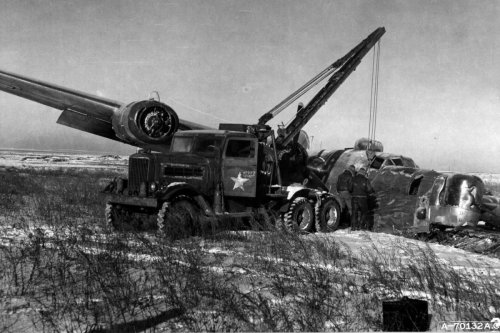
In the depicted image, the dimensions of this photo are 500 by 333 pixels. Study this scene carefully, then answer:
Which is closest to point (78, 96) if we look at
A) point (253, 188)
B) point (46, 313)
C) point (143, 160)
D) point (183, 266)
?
point (143, 160)

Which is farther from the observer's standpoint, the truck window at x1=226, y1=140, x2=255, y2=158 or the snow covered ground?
the snow covered ground

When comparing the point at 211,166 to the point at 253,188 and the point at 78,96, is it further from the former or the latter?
the point at 78,96

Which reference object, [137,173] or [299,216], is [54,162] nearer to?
[137,173]

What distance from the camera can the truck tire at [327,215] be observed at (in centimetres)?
1220

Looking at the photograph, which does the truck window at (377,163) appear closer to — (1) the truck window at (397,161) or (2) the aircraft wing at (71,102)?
(1) the truck window at (397,161)

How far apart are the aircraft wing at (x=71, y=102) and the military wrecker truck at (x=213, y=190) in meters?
4.55

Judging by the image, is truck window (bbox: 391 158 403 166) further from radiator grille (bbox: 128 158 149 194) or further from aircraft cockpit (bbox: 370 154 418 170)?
radiator grille (bbox: 128 158 149 194)

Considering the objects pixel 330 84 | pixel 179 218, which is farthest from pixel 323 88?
pixel 179 218

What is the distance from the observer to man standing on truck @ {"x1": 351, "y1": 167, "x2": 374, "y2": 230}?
42.0 feet

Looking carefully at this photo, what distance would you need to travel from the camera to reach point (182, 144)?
11.2m

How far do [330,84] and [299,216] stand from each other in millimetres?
6220

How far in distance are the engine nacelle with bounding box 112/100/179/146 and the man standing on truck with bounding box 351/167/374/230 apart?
5.53 metres

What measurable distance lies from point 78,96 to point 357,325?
12.1 m

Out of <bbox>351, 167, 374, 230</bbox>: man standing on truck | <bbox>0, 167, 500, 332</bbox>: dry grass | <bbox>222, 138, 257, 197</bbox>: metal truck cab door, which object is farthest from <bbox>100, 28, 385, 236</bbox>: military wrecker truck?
<bbox>0, 167, 500, 332</bbox>: dry grass
